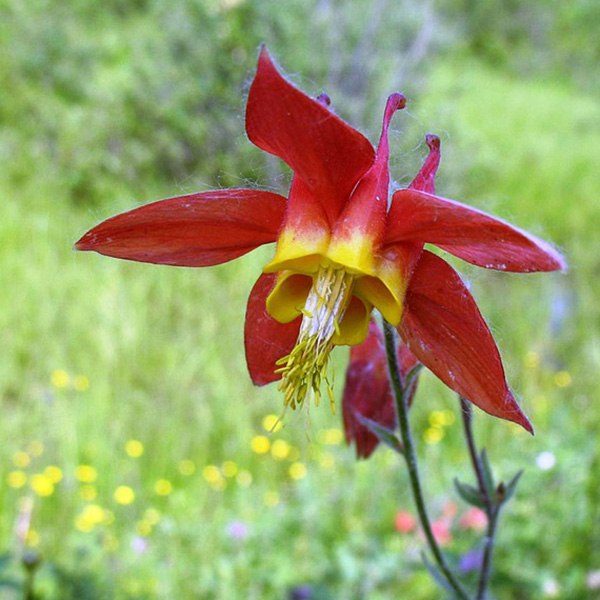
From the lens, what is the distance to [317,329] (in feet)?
2.26

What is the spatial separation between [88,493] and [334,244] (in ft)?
5.67

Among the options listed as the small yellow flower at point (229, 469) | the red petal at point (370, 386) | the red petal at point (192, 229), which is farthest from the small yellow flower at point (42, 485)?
the red petal at point (192, 229)

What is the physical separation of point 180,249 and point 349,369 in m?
0.32

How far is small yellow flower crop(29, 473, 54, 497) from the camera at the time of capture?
2117mm

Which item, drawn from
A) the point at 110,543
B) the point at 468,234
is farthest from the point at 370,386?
the point at 110,543

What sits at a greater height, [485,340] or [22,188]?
[22,188]

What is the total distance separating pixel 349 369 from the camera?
935 millimetres

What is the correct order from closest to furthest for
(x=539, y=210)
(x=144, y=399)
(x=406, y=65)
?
(x=144, y=399)
(x=406, y=65)
(x=539, y=210)

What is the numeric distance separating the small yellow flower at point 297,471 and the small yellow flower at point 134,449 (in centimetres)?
44

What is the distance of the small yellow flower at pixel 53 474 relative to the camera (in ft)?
7.14

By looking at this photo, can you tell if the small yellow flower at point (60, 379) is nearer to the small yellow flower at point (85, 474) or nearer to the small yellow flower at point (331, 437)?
the small yellow flower at point (85, 474)

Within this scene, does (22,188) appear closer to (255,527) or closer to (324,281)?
(255,527)

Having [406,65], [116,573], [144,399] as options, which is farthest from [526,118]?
[116,573]

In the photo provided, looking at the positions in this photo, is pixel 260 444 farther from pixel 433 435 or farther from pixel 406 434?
pixel 406 434
